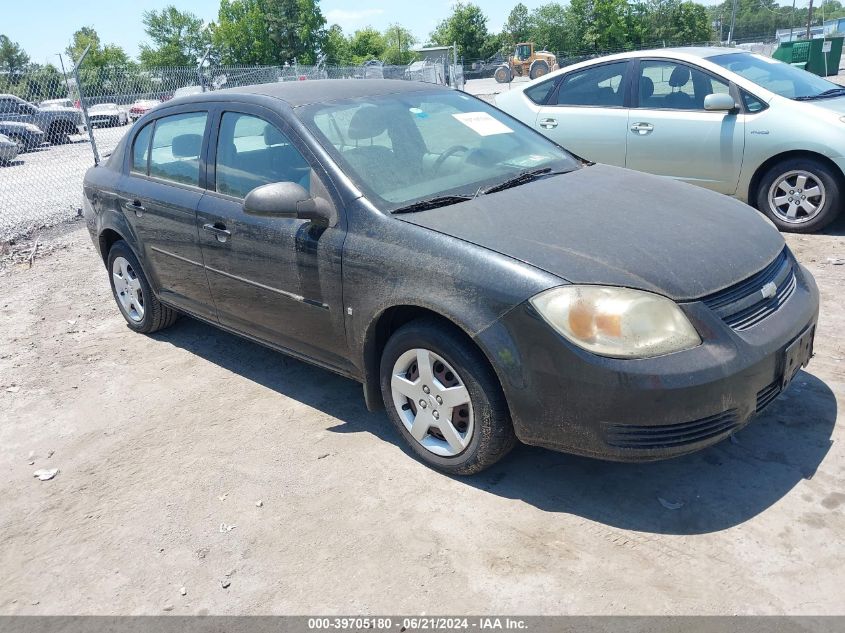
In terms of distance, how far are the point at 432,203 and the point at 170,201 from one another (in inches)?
74.0

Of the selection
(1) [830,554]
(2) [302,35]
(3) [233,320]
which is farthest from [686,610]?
(2) [302,35]

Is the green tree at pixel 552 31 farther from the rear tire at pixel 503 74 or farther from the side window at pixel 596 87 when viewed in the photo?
the side window at pixel 596 87

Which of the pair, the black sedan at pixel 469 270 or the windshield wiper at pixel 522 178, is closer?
the black sedan at pixel 469 270

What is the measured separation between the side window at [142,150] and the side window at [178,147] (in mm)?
71

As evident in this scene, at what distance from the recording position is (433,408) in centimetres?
316

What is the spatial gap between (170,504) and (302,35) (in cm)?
7831

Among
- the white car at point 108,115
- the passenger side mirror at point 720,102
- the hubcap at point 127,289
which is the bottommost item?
the hubcap at point 127,289

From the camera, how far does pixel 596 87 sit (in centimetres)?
721

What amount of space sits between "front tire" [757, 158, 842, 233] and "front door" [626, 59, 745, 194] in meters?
0.31

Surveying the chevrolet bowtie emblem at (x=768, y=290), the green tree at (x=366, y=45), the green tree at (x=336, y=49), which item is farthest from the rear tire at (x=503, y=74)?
the green tree at (x=366, y=45)

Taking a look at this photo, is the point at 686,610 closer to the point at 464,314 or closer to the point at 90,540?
the point at 464,314

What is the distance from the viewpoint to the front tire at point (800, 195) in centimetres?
595

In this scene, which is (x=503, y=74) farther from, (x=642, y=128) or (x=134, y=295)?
(x=134, y=295)

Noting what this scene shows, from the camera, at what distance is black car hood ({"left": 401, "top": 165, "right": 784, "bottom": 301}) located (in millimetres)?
2748
